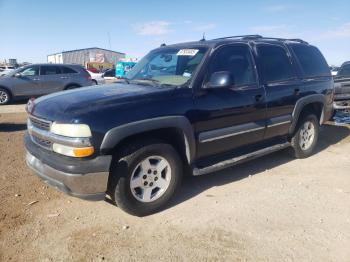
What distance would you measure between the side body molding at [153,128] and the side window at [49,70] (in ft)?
38.2

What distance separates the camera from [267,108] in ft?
16.0

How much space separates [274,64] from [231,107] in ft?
4.45

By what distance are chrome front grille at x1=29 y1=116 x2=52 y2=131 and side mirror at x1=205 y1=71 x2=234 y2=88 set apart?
1.90 metres

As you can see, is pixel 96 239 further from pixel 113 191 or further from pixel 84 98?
pixel 84 98

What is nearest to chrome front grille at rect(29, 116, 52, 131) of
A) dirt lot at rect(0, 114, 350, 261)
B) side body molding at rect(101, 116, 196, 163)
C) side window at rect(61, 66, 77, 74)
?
side body molding at rect(101, 116, 196, 163)

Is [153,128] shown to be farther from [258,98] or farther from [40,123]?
[258,98]

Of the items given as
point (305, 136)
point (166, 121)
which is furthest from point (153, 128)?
point (305, 136)

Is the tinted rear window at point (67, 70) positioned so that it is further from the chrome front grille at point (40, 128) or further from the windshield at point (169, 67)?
the chrome front grille at point (40, 128)

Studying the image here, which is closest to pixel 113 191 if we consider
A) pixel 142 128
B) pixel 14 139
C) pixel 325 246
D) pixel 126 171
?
pixel 126 171

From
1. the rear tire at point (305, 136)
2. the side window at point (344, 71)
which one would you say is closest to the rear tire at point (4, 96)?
the rear tire at point (305, 136)

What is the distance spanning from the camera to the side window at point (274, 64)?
16.2 feet

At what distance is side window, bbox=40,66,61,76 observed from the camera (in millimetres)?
13914

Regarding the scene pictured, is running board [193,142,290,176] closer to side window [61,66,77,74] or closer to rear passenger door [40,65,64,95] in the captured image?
rear passenger door [40,65,64,95]

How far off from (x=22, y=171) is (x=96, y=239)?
2.36 metres
